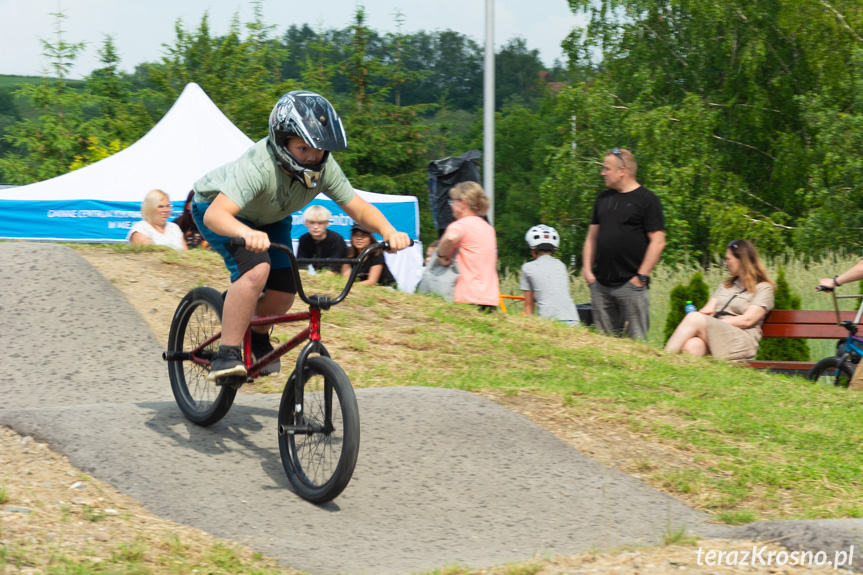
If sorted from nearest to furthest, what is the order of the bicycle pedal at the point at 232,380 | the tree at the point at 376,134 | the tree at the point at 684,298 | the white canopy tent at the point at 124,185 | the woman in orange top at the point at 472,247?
1. the bicycle pedal at the point at 232,380
2. the woman in orange top at the point at 472,247
3. the tree at the point at 684,298
4. the white canopy tent at the point at 124,185
5. the tree at the point at 376,134

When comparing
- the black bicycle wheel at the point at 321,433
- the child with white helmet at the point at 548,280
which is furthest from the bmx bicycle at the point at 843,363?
the black bicycle wheel at the point at 321,433

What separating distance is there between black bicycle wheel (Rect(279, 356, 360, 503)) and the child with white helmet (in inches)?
202

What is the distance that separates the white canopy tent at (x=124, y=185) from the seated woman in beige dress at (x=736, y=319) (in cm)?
836

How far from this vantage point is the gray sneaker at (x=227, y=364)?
4.55 m

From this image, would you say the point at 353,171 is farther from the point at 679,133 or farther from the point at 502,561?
the point at 502,561

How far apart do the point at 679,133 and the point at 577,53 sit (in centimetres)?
519

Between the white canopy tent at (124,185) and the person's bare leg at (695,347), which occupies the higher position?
the white canopy tent at (124,185)

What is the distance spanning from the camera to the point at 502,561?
3832mm

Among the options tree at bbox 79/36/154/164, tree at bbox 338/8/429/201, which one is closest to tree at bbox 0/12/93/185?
tree at bbox 79/36/154/164

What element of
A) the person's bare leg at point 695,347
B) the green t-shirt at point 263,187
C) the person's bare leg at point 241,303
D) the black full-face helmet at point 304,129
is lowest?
the person's bare leg at point 695,347

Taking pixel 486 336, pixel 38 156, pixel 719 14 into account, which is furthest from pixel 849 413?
pixel 38 156

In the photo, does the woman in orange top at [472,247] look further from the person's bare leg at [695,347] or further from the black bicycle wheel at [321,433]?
the black bicycle wheel at [321,433]

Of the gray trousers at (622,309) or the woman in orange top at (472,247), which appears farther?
the woman in orange top at (472,247)

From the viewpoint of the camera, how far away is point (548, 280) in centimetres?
938
